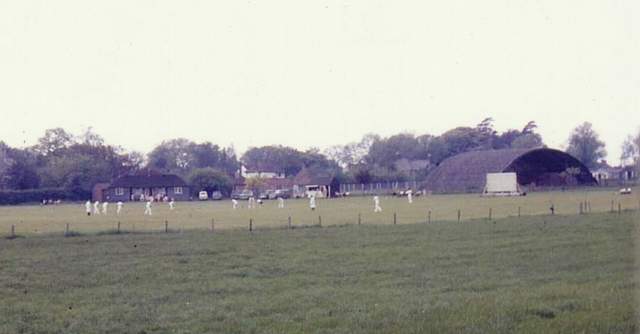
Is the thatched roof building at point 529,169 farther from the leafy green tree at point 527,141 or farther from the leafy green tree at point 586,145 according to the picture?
the leafy green tree at point 527,141

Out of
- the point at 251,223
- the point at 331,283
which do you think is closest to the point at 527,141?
the point at 251,223

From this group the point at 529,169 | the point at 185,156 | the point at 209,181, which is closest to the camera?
the point at 529,169

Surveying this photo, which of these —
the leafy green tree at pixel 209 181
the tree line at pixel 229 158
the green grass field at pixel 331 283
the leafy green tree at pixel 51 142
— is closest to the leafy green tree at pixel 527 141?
the tree line at pixel 229 158

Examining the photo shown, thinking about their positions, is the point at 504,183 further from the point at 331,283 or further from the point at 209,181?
the point at 331,283

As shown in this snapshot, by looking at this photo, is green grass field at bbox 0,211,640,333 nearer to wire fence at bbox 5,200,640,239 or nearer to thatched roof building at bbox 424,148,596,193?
wire fence at bbox 5,200,640,239

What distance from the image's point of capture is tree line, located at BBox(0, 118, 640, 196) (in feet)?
407

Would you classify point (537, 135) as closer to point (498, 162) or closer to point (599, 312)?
point (498, 162)

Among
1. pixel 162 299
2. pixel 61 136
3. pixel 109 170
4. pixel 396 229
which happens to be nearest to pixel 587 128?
pixel 109 170

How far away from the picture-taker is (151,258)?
78.5 feet

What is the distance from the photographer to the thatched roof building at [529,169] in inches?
4370

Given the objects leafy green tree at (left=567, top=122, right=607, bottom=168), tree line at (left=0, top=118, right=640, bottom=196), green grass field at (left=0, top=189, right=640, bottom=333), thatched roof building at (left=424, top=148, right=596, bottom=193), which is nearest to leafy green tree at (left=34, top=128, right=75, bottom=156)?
tree line at (left=0, top=118, right=640, bottom=196)

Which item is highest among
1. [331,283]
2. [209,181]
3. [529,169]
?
[529,169]

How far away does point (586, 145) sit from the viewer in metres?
142

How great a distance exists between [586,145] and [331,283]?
437ft
